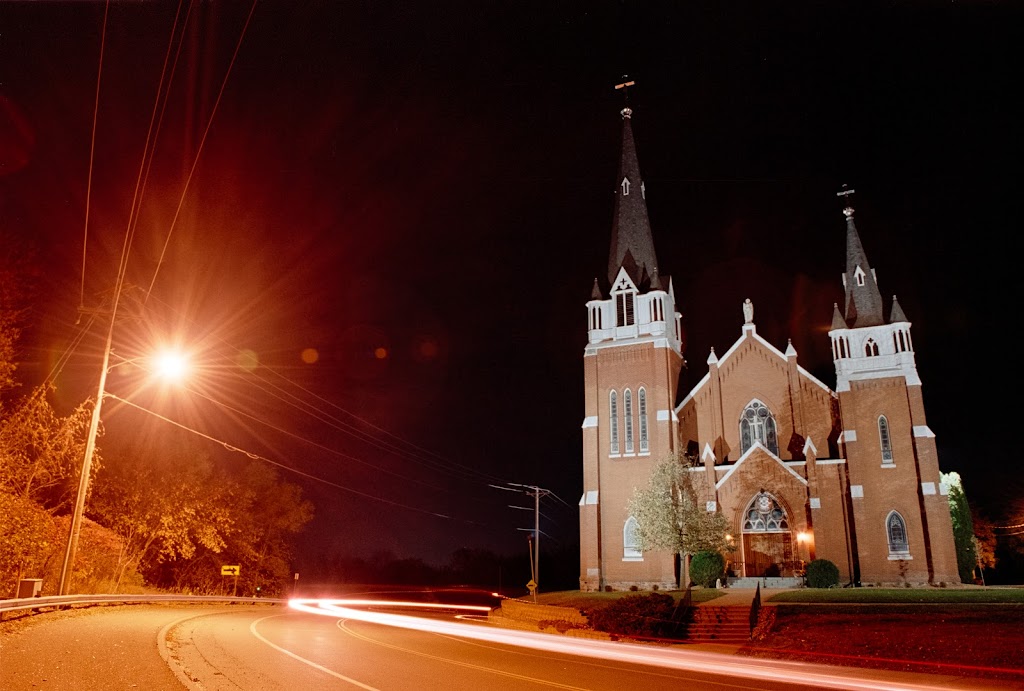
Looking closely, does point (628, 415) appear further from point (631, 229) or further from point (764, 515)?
point (631, 229)

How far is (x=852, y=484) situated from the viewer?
37312 mm

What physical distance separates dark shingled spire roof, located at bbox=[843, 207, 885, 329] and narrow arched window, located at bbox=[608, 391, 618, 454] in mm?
14263

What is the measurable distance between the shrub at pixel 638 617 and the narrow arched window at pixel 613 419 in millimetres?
18135

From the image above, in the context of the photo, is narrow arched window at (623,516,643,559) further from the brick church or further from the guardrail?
the guardrail

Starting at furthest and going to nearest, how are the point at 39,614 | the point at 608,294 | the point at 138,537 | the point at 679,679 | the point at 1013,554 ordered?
1. the point at 1013,554
2. the point at 608,294
3. the point at 138,537
4. the point at 39,614
5. the point at 679,679

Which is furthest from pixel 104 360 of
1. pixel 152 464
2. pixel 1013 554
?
pixel 1013 554

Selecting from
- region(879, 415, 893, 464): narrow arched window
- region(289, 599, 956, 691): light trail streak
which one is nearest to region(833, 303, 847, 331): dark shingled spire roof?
region(879, 415, 893, 464): narrow arched window

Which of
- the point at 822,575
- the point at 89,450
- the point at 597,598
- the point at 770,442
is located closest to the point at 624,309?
the point at 770,442

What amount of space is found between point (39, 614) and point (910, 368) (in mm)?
39556

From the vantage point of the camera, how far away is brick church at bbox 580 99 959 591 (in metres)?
36.5

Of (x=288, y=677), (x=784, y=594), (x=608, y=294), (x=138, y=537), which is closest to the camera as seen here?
(x=288, y=677)

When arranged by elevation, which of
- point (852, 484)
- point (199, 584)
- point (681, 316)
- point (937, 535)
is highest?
point (681, 316)

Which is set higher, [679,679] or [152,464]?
[152,464]

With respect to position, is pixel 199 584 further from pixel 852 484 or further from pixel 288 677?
pixel 288 677
